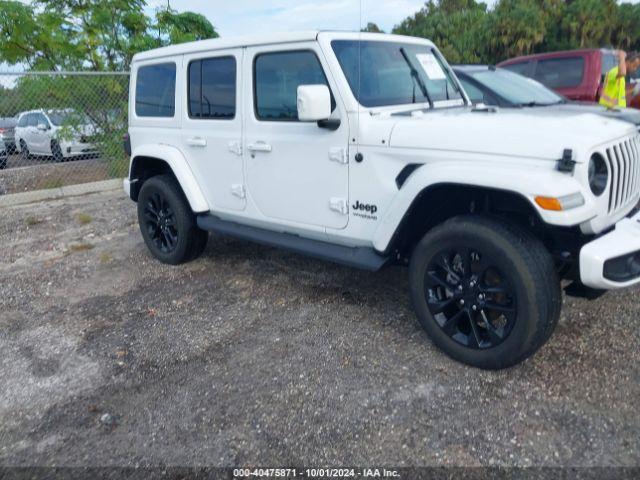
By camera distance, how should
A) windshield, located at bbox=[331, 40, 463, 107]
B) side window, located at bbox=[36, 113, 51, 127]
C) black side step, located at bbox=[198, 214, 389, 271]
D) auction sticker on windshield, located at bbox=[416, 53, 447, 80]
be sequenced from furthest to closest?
side window, located at bbox=[36, 113, 51, 127] < auction sticker on windshield, located at bbox=[416, 53, 447, 80] < windshield, located at bbox=[331, 40, 463, 107] < black side step, located at bbox=[198, 214, 389, 271]

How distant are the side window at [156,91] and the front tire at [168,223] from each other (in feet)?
2.02

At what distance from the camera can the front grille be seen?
282cm

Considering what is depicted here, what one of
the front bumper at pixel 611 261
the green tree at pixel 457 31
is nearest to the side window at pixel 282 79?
the front bumper at pixel 611 261

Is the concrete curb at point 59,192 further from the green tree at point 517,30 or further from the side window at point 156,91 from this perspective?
the green tree at point 517,30

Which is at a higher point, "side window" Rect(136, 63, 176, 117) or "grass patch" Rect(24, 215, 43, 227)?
"side window" Rect(136, 63, 176, 117)

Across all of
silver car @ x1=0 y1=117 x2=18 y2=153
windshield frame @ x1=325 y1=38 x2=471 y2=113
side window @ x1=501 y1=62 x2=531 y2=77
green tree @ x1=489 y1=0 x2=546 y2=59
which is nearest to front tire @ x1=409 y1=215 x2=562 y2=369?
windshield frame @ x1=325 y1=38 x2=471 y2=113

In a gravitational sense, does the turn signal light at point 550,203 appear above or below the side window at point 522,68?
below

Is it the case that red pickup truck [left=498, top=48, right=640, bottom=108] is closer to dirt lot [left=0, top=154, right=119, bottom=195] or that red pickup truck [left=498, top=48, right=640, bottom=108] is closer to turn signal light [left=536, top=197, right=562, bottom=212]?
turn signal light [left=536, top=197, right=562, bottom=212]

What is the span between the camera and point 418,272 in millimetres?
3195

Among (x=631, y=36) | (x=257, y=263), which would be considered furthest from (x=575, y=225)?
(x=631, y=36)

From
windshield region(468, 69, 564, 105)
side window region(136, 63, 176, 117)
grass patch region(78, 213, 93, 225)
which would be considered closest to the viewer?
side window region(136, 63, 176, 117)

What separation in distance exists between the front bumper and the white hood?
0.45 metres

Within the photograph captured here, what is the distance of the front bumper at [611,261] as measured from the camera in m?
2.58

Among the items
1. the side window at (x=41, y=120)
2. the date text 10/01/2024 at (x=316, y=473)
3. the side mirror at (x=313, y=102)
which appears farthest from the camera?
the side window at (x=41, y=120)
